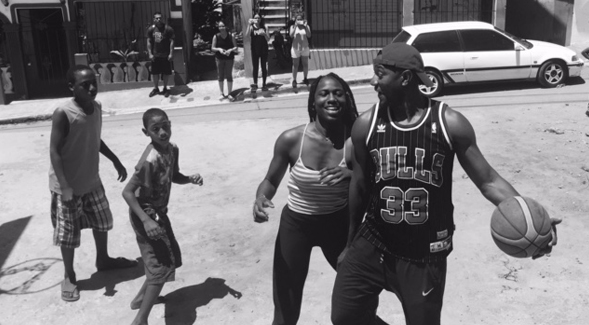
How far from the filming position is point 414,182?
3457 mm

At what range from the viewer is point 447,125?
338 cm

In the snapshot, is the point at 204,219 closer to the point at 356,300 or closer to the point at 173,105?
the point at 356,300

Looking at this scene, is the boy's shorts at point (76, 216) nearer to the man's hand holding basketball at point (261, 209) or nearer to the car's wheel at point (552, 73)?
the man's hand holding basketball at point (261, 209)

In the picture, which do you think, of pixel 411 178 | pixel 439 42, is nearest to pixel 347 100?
pixel 411 178

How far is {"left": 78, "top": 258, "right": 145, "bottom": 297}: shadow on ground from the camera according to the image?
5.71 m

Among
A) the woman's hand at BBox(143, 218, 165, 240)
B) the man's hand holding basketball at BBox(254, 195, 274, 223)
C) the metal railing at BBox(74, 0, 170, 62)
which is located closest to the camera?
the man's hand holding basketball at BBox(254, 195, 274, 223)

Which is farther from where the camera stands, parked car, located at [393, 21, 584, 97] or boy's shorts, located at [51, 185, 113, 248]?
parked car, located at [393, 21, 584, 97]

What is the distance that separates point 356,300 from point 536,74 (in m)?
11.3

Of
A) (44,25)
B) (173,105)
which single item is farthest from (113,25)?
(173,105)

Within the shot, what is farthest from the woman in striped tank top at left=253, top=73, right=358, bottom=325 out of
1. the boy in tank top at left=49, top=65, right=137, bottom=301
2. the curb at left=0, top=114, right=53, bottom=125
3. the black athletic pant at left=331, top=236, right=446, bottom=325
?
the curb at left=0, top=114, right=53, bottom=125

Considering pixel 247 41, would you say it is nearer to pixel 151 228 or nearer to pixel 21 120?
pixel 21 120

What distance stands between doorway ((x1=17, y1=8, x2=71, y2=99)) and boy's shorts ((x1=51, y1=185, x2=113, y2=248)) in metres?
13.4

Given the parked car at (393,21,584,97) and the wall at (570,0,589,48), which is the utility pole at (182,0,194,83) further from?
the wall at (570,0,589,48)

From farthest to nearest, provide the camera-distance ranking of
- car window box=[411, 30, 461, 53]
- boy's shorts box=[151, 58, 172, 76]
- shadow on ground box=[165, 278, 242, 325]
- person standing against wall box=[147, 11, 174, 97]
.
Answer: boy's shorts box=[151, 58, 172, 76] < person standing against wall box=[147, 11, 174, 97] < car window box=[411, 30, 461, 53] < shadow on ground box=[165, 278, 242, 325]
